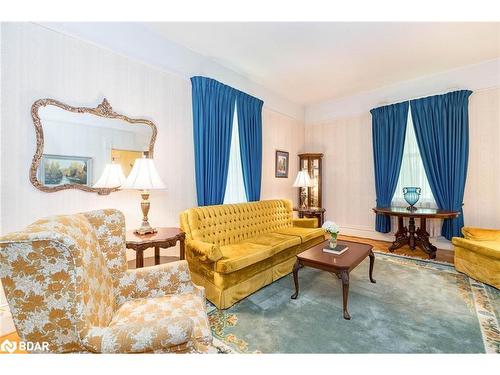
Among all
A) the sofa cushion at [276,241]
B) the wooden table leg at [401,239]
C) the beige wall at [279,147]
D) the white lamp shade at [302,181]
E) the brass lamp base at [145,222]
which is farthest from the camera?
the beige wall at [279,147]

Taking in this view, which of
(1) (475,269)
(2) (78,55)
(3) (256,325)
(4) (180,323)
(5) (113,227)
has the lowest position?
(3) (256,325)

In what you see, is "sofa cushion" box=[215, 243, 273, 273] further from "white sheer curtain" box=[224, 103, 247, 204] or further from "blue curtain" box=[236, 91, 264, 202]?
"blue curtain" box=[236, 91, 264, 202]

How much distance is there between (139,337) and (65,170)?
83.7 inches

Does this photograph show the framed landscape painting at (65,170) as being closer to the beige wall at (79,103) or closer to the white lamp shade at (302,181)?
the beige wall at (79,103)

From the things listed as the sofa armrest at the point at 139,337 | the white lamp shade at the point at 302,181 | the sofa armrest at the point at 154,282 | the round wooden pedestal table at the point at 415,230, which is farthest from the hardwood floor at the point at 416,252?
the sofa armrest at the point at 139,337

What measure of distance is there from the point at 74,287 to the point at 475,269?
174 inches

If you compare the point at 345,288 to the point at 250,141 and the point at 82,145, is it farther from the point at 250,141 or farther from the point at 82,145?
the point at 82,145

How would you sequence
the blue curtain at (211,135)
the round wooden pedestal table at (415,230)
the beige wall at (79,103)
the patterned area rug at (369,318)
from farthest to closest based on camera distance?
the round wooden pedestal table at (415,230)
the blue curtain at (211,135)
the beige wall at (79,103)
the patterned area rug at (369,318)

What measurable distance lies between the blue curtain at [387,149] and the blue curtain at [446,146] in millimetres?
327

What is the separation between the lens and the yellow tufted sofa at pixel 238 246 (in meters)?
2.55
